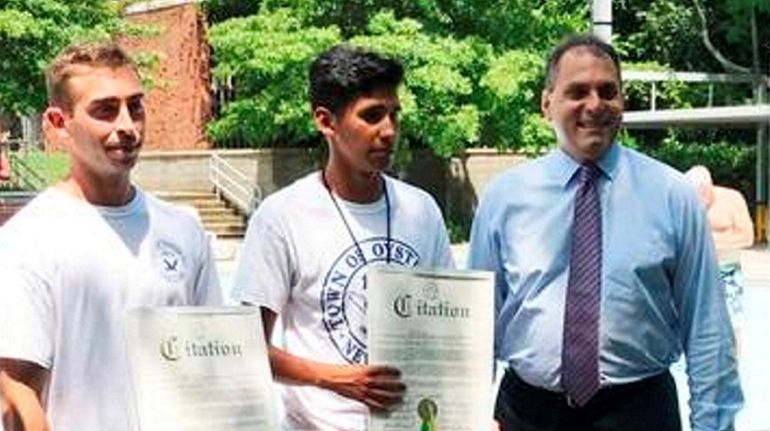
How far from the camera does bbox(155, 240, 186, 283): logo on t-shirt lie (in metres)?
2.77

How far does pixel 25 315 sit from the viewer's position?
2598mm

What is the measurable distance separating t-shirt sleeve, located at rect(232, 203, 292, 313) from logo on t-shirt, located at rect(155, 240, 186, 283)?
227 mm

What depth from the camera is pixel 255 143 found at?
27547 millimetres

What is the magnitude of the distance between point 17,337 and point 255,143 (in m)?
25.1

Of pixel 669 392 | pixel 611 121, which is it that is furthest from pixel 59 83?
pixel 669 392

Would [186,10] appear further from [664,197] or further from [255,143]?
[664,197]

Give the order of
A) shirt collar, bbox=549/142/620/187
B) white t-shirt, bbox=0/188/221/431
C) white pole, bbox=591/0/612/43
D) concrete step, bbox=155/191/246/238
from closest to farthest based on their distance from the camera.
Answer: white t-shirt, bbox=0/188/221/431
shirt collar, bbox=549/142/620/187
white pole, bbox=591/0/612/43
concrete step, bbox=155/191/246/238

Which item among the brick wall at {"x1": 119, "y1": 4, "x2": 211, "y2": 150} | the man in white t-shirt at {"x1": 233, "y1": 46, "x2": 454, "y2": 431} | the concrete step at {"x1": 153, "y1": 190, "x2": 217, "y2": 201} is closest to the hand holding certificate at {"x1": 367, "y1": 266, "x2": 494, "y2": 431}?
the man in white t-shirt at {"x1": 233, "y1": 46, "x2": 454, "y2": 431}

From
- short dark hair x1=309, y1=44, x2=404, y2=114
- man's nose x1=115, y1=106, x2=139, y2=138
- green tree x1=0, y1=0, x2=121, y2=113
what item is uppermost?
green tree x1=0, y1=0, x2=121, y2=113

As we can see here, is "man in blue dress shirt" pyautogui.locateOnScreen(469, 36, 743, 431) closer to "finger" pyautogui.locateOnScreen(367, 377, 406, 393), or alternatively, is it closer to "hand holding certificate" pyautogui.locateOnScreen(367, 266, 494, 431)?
"hand holding certificate" pyautogui.locateOnScreen(367, 266, 494, 431)

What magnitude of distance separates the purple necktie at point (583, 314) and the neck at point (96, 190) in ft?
3.27

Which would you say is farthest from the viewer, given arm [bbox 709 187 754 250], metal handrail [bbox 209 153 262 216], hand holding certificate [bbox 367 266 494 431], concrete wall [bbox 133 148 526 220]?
concrete wall [bbox 133 148 526 220]

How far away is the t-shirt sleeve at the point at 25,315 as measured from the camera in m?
2.60

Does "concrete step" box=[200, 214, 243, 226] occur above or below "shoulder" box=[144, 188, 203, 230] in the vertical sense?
below
